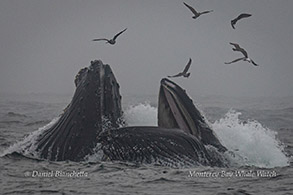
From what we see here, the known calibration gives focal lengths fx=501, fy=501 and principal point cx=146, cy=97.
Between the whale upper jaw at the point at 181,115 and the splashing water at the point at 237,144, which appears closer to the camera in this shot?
the whale upper jaw at the point at 181,115

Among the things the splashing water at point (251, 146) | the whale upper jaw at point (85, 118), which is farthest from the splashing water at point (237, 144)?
the whale upper jaw at point (85, 118)

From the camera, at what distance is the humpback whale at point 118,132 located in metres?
7.55

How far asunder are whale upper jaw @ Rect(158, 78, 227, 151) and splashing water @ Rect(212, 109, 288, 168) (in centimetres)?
70

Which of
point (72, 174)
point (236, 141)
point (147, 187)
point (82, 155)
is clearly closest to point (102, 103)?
point (82, 155)

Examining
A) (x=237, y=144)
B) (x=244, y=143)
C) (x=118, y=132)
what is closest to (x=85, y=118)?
(x=118, y=132)

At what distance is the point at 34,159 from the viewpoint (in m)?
8.23

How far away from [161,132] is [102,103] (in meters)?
1.29

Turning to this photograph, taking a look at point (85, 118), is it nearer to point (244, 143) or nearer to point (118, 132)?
point (118, 132)

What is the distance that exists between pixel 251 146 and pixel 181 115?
2505 mm

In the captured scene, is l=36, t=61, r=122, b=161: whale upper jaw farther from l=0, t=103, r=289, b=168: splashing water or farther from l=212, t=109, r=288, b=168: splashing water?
l=212, t=109, r=288, b=168: splashing water

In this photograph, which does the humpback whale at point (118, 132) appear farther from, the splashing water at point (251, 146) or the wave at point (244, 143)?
the splashing water at point (251, 146)

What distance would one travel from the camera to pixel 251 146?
10.6 meters

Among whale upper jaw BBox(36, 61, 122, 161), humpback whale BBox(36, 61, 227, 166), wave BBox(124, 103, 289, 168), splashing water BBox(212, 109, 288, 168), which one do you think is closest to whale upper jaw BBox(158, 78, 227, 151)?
humpback whale BBox(36, 61, 227, 166)

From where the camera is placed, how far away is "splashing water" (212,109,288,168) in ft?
31.7
